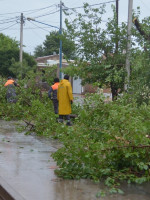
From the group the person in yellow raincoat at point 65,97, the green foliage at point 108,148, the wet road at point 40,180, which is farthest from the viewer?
the person in yellow raincoat at point 65,97

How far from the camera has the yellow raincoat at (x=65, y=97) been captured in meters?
12.6

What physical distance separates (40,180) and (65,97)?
6.22 m

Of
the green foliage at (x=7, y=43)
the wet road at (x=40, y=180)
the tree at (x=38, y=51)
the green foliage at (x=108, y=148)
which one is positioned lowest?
the wet road at (x=40, y=180)

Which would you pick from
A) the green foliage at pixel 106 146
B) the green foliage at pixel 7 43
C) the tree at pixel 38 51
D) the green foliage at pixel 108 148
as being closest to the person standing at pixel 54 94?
the green foliage at pixel 106 146

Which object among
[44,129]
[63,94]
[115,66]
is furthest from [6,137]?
[115,66]

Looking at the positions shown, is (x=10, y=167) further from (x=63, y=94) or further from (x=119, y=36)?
(x=119, y=36)

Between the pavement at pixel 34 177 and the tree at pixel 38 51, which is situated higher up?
the tree at pixel 38 51

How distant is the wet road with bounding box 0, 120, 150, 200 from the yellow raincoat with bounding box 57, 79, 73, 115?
2841mm

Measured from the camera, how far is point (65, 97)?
12.6m

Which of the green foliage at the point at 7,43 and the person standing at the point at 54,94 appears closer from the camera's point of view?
the person standing at the point at 54,94

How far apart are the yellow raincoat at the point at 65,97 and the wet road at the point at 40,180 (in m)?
2.84

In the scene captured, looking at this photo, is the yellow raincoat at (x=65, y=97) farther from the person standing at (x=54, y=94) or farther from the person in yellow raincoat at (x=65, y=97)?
the person standing at (x=54, y=94)

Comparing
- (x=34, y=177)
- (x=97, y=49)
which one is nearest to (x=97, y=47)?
(x=97, y=49)

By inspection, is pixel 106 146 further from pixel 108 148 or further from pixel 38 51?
pixel 38 51
